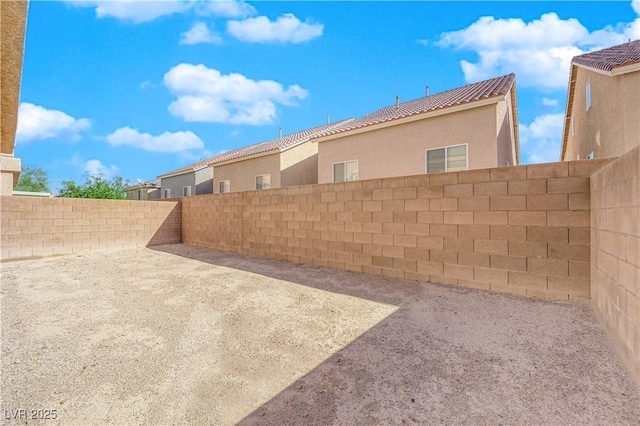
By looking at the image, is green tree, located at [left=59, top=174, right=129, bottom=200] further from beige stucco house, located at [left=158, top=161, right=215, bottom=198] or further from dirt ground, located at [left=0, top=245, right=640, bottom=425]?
dirt ground, located at [left=0, top=245, right=640, bottom=425]

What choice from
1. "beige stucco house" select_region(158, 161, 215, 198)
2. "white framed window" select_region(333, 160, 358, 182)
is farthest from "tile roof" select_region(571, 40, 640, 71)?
"beige stucco house" select_region(158, 161, 215, 198)

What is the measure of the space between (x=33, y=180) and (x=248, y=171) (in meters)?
31.3

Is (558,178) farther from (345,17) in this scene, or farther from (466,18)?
(345,17)

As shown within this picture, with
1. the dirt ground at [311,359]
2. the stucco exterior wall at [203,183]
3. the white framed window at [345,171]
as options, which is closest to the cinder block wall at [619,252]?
the dirt ground at [311,359]

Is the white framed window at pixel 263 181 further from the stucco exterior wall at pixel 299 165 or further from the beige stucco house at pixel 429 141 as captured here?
the beige stucco house at pixel 429 141

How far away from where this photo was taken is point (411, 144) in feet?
29.4

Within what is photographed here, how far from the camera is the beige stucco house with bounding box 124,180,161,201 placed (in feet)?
81.4

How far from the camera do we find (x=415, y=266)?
5422 millimetres

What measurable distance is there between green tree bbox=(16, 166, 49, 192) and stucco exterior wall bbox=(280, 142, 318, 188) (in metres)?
32.6

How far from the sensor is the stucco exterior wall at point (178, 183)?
19391 millimetres

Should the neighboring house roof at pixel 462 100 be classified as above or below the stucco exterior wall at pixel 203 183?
above

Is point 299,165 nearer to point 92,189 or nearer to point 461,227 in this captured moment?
point 461,227

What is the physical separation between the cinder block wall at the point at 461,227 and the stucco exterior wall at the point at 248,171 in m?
5.76

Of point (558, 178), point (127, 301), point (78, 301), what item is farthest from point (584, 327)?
point (78, 301)
